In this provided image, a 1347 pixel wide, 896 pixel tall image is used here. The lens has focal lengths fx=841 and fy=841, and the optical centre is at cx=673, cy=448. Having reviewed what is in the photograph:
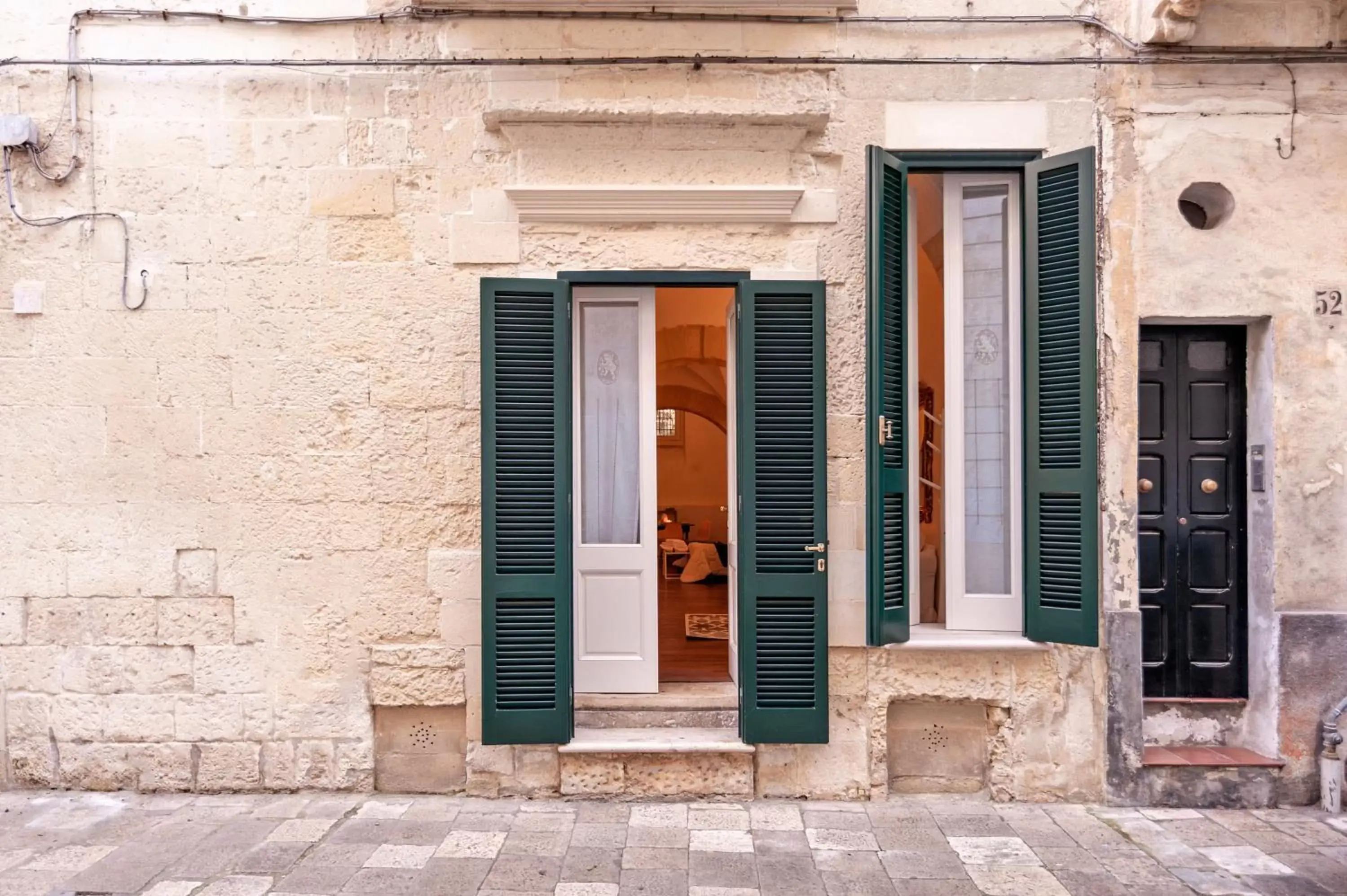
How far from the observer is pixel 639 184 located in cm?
439

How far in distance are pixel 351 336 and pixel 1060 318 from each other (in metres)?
3.73

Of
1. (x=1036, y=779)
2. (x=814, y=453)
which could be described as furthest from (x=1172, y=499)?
(x=814, y=453)

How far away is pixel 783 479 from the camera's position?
441cm

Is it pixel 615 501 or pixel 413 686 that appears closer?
pixel 413 686

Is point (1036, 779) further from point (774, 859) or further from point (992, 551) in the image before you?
point (774, 859)

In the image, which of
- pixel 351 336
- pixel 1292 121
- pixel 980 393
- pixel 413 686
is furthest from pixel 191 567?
pixel 1292 121

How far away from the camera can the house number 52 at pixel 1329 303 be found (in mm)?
4355

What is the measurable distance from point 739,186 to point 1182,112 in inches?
92.6

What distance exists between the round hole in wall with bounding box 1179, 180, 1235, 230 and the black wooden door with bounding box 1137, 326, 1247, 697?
1.86 feet

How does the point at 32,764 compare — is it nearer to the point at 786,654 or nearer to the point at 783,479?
the point at 786,654

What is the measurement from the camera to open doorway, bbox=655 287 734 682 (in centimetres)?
588

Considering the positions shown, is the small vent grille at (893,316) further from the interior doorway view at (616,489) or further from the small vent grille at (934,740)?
the small vent grille at (934,740)

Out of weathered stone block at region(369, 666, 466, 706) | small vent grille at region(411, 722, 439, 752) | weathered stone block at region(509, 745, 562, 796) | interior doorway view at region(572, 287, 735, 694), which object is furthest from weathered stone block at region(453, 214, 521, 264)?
weathered stone block at region(509, 745, 562, 796)

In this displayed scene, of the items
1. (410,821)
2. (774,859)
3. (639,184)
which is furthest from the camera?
(639,184)
